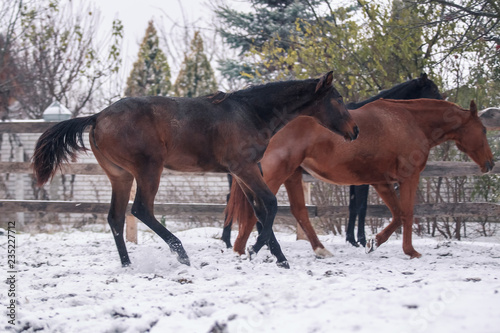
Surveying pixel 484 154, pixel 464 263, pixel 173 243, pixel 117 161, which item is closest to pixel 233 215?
pixel 173 243

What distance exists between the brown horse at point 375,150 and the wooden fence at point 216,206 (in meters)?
1.12

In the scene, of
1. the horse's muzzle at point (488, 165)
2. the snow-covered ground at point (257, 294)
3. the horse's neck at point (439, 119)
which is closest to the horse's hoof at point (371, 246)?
the snow-covered ground at point (257, 294)

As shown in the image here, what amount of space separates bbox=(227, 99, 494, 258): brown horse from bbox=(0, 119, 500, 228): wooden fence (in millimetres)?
1124

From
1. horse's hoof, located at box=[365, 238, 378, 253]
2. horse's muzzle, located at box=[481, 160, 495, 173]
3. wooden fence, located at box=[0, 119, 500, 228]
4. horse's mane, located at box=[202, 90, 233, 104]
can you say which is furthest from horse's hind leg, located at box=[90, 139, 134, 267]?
horse's muzzle, located at box=[481, 160, 495, 173]

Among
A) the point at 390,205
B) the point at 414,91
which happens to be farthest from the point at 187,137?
the point at 414,91

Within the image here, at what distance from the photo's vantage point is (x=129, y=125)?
14.0 feet

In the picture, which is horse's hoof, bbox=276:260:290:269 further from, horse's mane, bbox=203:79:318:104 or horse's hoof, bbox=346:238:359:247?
horse's hoof, bbox=346:238:359:247

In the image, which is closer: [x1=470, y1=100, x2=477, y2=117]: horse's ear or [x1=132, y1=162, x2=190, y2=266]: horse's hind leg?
[x1=132, y1=162, x2=190, y2=266]: horse's hind leg

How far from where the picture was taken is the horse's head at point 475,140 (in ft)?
17.5

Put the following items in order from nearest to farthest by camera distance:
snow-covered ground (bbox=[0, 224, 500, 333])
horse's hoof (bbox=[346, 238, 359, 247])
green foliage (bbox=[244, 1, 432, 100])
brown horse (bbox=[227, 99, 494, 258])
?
snow-covered ground (bbox=[0, 224, 500, 333]) < brown horse (bbox=[227, 99, 494, 258]) < horse's hoof (bbox=[346, 238, 359, 247]) < green foliage (bbox=[244, 1, 432, 100])

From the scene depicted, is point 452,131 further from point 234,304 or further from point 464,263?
point 234,304

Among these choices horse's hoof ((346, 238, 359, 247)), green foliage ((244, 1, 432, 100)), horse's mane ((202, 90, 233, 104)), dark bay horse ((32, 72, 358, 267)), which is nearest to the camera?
dark bay horse ((32, 72, 358, 267))

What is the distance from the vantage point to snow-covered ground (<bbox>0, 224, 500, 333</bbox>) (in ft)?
8.07

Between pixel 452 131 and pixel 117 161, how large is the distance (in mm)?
3239
